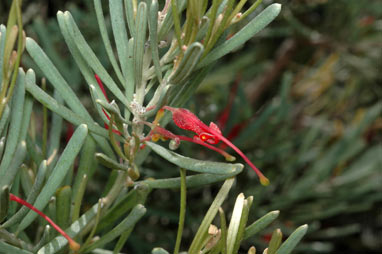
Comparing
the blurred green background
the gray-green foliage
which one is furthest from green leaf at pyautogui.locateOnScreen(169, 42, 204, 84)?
the blurred green background

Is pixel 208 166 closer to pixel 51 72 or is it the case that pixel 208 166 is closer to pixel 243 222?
pixel 243 222

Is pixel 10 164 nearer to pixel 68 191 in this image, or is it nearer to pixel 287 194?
pixel 68 191

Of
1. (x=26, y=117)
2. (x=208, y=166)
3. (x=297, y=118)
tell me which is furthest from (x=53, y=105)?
(x=297, y=118)

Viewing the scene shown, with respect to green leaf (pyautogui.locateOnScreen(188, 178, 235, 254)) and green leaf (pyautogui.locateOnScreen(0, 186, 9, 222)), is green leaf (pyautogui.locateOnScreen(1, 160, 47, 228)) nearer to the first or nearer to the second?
green leaf (pyautogui.locateOnScreen(0, 186, 9, 222))

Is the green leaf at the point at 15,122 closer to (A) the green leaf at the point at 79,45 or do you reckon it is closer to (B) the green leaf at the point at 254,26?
(A) the green leaf at the point at 79,45

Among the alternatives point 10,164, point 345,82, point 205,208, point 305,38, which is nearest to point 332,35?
point 305,38

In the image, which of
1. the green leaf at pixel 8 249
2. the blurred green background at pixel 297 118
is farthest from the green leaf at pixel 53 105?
the blurred green background at pixel 297 118
